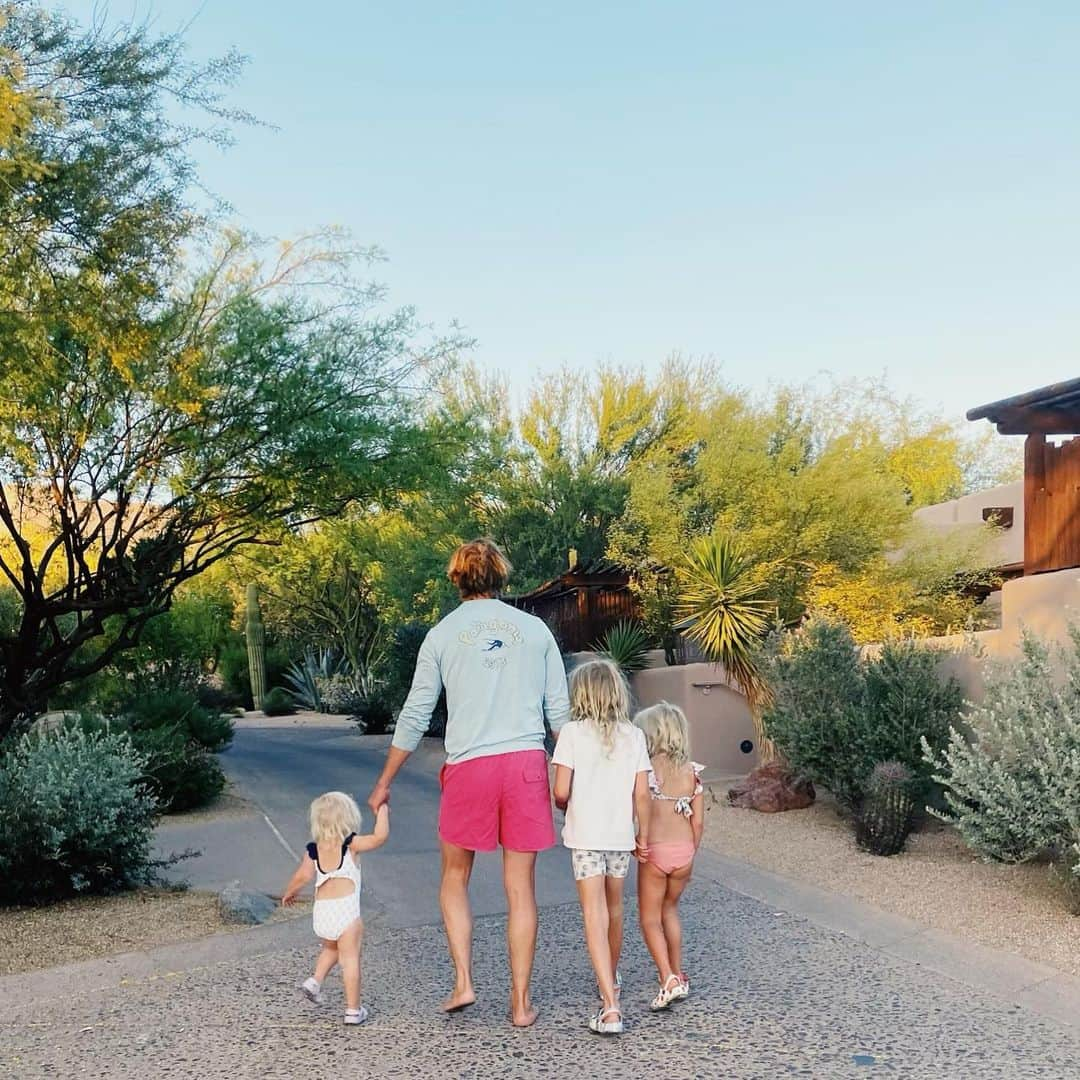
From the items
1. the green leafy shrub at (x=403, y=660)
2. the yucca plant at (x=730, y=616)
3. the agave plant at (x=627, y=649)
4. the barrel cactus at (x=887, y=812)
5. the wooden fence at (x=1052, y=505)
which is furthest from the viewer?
the green leafy shrub at (x=403, y=660)

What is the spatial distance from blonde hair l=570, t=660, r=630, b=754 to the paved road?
1.23m

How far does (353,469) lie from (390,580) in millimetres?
17819

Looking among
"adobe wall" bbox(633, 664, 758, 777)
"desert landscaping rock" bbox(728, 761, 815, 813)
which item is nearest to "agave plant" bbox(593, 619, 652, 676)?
"adobe wall" bbox(633, 664, 758, 777)

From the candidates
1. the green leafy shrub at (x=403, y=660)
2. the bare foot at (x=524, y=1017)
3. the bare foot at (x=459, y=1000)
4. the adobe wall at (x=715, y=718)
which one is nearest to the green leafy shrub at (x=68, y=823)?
the bare foot at (x=459, y=1000)

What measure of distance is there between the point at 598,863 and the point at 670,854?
38cm

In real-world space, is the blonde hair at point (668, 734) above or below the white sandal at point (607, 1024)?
above

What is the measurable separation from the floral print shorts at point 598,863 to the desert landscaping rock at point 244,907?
9.53 ft

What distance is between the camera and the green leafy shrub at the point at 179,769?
1280 cm

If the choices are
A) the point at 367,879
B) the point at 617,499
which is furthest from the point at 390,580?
the point at 367,879

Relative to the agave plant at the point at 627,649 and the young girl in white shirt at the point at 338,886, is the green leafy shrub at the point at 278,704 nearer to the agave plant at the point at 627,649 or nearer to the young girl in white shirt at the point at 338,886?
the agave plant at the point at 627,649

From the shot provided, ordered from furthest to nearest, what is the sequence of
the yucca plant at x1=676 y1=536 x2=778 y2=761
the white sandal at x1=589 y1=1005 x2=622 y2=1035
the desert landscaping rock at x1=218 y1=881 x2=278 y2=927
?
the yucca plant at x1=676 y1=536 x2=778 y2=761 < the desert landscaping rock at x1=218 y1=881 x2=278 y2=927 < the white sandal at x1=589 y1=1005 x2=622 y2=1035

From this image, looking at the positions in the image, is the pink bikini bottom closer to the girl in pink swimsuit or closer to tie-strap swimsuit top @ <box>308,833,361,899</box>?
the girl in pink swimsuit

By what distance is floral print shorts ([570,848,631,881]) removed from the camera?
501 cm

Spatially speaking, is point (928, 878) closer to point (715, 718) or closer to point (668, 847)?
point (668, 847)
